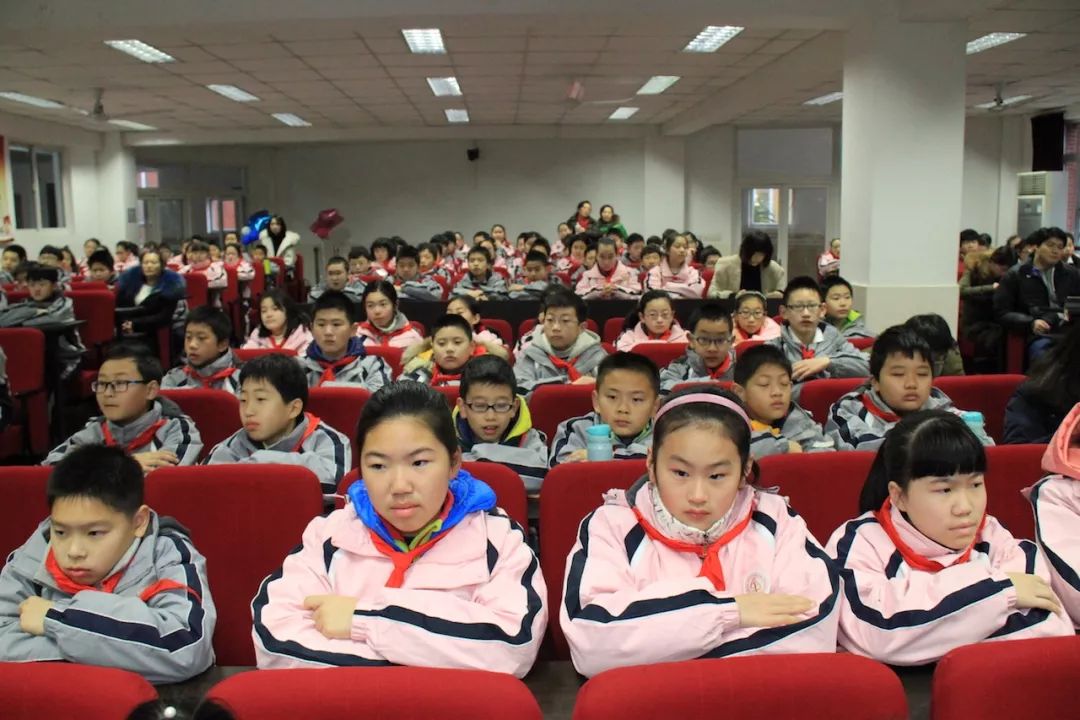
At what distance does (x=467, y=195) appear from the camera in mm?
19328

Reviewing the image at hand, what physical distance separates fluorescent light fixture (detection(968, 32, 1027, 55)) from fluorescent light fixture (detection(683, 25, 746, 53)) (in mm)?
2310

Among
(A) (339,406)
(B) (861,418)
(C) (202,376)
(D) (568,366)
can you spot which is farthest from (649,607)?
(C) (202,376)

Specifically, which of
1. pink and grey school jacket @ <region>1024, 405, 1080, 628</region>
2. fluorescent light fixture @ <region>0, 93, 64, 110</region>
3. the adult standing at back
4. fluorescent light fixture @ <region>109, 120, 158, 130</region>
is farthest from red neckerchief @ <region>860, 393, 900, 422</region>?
fluorescent light fixture @ <region>109, 120, 158, 130</region>

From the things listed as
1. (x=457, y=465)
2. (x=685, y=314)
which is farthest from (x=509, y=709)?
(x=685, y=314)

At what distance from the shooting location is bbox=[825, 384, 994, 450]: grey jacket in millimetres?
3123

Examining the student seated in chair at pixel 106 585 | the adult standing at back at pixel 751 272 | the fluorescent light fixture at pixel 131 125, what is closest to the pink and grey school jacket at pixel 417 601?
the student seated in chair at pixel 106 585

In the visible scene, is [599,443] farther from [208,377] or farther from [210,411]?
[208,377]

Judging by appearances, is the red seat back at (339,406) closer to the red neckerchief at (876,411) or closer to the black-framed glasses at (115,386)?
the black-framed glasses at (115,386)

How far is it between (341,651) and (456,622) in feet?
0.67

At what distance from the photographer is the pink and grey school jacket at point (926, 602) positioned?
1633 millimetres

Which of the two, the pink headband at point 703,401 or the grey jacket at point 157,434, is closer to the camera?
the pink headband at point 703,401

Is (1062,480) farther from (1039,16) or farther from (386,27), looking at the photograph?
(1039,16)

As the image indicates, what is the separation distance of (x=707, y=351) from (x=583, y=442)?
54.4 inches

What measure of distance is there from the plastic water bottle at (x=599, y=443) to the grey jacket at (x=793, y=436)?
0.48 m
